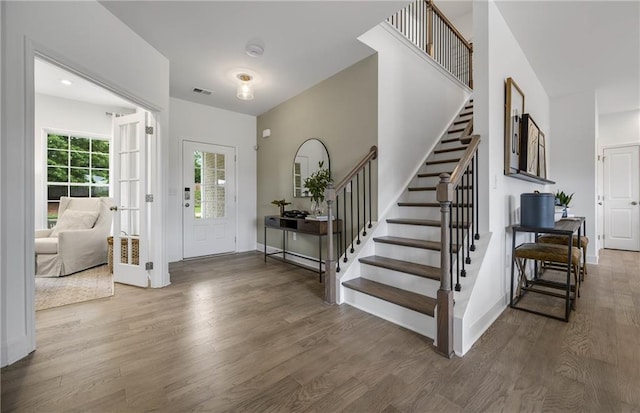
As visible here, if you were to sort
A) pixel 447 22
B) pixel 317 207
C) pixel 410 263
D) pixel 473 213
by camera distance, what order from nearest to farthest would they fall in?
pixel 473 213, pixel 410 263, pixel 317 207, pixel 447 22

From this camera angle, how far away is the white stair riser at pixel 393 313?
6.61 feet

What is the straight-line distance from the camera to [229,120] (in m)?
4.96

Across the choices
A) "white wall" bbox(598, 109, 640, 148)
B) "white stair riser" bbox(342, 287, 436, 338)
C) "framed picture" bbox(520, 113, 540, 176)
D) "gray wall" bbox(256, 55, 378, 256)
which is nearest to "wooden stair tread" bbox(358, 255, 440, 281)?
"white stair riser" bbox(342, 287, 436, 338)

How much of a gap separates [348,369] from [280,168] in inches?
140

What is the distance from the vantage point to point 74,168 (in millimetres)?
4645

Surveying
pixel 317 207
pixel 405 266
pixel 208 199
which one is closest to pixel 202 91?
pixel 208 199

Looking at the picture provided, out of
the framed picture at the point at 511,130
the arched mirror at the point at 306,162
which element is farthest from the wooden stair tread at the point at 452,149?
the arched mirror at the point at 306,162

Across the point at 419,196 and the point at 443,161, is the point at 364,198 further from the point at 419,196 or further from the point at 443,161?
the point at 443,161

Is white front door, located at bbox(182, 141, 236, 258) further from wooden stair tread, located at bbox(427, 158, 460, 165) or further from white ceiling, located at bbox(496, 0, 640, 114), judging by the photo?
white ceiling, located at bbox(496, 0, 640, 114)

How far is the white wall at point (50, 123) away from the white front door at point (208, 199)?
183 cm

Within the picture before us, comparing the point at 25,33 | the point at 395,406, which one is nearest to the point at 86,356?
the point at 395,406

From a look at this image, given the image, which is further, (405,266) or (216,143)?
(216,143)

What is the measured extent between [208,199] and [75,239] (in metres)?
1.81

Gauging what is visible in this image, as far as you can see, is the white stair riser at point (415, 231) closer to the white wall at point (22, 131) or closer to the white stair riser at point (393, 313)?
the white stair riser at point (393, 313)
